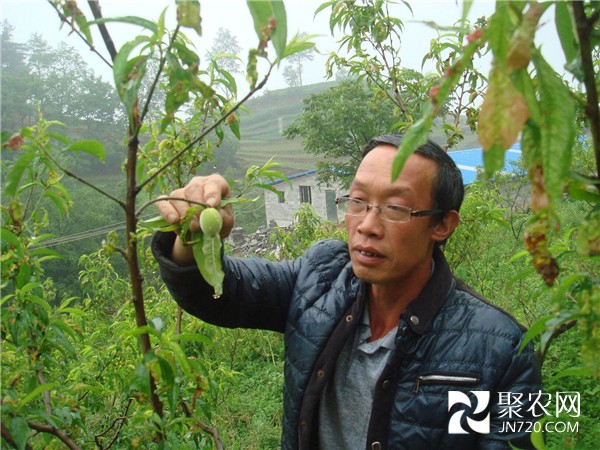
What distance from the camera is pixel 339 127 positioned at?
8.60 metres

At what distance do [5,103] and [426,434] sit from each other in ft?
16.4

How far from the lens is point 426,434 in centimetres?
103

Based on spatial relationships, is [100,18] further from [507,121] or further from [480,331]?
[480,331]

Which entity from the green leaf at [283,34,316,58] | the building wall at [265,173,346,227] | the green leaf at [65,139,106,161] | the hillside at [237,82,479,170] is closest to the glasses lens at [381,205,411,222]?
the green leaf at [283,34,316,58]

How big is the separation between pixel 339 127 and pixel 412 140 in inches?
330

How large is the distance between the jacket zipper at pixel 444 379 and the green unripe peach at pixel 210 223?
57cm

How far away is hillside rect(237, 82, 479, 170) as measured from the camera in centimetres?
1123

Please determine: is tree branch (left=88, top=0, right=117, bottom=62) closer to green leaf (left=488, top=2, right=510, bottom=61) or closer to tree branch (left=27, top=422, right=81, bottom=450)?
green leaf (left=488, top=2, right=510, bottom=61)

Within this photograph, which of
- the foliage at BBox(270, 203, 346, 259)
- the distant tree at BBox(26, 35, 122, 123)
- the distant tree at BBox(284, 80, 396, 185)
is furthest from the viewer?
the distant tree at BBox(284, 80, 396, 185)

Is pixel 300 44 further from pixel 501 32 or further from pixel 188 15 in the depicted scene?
pixel 501 32

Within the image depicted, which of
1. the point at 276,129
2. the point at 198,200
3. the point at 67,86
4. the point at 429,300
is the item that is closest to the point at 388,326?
the point at 429,300

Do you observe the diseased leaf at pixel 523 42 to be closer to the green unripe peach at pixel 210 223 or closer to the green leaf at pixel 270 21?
the green leaf at pixel 270 21

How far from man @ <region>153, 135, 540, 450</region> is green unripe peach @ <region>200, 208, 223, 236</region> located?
11.7 inches

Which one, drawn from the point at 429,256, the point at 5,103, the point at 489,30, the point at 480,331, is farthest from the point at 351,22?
the point at 5,103
